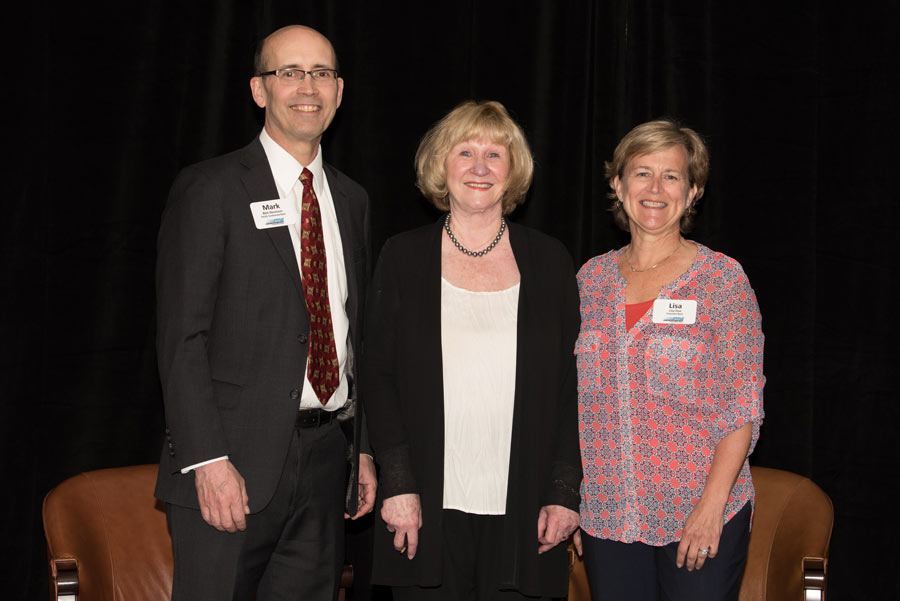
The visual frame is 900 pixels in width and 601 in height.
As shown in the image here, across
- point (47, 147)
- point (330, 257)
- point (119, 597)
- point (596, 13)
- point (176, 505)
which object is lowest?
point (119, 597)

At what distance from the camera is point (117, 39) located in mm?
3139

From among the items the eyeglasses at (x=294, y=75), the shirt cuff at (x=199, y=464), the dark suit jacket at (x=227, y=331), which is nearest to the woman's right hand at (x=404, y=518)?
the dark suit jacket at (x=227, y=331)

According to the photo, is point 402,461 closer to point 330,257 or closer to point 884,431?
point 330,257

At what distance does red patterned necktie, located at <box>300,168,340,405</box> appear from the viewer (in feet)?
7.18

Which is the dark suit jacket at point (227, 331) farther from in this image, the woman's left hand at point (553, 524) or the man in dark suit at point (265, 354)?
the woman's left hand at point (553, 524)

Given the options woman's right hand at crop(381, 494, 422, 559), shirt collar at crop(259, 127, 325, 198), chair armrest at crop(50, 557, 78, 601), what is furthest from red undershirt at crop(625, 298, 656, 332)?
chair armrest at crop(50, 557, 78, 601)

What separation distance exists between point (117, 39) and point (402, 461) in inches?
82.3

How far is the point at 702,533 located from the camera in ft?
7.01

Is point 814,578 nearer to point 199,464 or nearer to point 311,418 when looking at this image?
point 311,418

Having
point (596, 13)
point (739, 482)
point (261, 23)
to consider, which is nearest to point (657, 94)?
point (596, 13)

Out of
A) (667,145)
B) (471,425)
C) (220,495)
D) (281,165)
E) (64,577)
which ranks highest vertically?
(667,145)

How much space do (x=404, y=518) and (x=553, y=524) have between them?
0.42 m

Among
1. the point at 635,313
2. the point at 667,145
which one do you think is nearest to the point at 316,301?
the point at 635,313

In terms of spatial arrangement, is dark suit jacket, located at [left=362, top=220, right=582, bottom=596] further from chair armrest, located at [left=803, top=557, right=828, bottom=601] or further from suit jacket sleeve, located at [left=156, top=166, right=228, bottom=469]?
chair armrest, located at [left=803, top=557, right=828, bottom=601]
